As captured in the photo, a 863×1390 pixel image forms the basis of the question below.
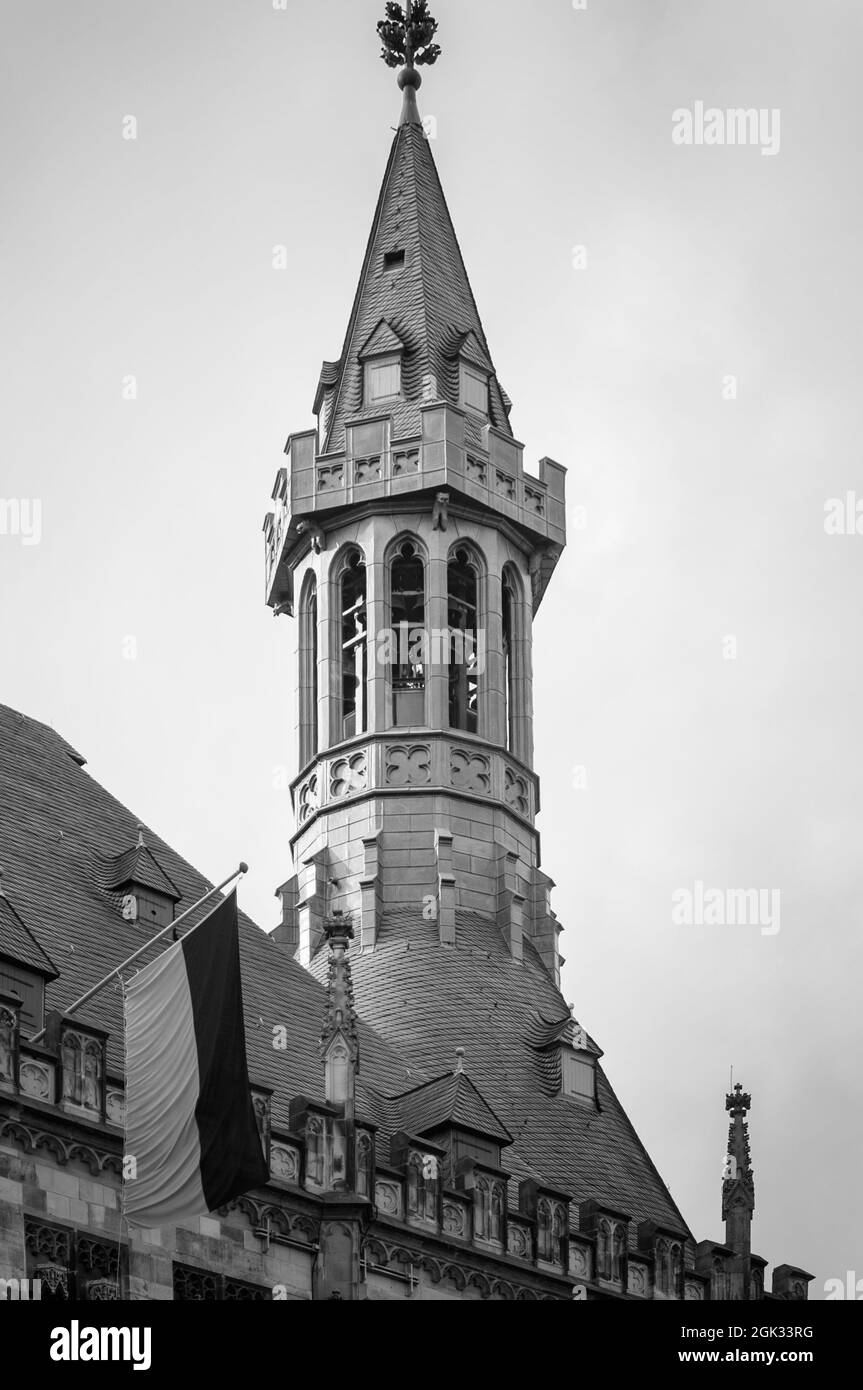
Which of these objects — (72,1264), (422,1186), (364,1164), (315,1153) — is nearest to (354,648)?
(422,1186)

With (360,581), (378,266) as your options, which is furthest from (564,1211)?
(378,266)

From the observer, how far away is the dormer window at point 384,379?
6856 cm

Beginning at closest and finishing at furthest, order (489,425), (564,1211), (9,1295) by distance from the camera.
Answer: (9,1295) < (564,1211) < (489,425)

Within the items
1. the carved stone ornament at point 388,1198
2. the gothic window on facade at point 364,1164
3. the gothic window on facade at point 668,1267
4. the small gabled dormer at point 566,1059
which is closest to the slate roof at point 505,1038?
the small gabled dormer at point 566,1059

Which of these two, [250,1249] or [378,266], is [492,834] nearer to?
[378,266]

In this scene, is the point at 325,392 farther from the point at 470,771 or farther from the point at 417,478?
the point at 470,771

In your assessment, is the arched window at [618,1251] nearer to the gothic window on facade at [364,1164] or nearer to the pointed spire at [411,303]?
the gothic window on facade at [364,1164]

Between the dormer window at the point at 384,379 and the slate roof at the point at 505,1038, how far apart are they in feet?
37.7

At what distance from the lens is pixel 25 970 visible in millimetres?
45625

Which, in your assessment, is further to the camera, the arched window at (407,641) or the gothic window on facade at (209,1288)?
the arched window at (407,641)

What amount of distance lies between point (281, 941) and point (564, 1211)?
12.0 m

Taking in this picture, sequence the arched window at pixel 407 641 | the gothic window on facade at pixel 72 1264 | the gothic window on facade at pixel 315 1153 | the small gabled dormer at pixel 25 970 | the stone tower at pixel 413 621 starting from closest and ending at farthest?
the gothic window on facade at pixel 72 1264 < the small gabled dormer at pixel 25 970 < the gothic window on facade at pixel 315 1153 < the stone tower at pixel 413 621 < the arched window at pixel 407 641

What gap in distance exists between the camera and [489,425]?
6825 centimetres
